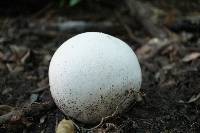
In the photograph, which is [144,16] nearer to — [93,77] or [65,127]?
[93,77]

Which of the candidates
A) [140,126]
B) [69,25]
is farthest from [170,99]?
[69,25]

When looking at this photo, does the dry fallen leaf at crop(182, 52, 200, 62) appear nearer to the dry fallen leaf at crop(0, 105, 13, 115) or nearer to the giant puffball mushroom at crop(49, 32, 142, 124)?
the giant puffball mushroom at crop(49, 32, 142, 124)

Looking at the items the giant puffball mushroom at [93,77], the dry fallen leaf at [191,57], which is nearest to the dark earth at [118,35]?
the dry fallen leaf at [191,57]

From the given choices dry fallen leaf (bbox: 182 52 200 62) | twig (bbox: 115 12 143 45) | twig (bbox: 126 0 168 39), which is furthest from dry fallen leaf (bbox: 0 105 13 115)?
twig (bbox: 126 0 168 39)

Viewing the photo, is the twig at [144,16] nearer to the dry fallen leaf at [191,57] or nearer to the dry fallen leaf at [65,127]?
the dry fallen leaf at [191,57]

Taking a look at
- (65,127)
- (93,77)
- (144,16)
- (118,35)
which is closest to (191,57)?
(144,16)

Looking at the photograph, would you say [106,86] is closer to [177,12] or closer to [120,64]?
[120,64]
